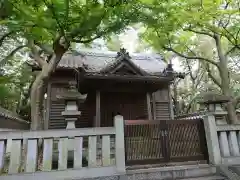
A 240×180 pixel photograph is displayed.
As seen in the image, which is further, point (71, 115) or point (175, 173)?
point (71, 115)

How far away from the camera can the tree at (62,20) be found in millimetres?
5531

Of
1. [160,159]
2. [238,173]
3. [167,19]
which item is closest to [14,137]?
[160,159]

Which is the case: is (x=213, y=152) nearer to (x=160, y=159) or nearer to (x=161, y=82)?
(x=160, y=159)

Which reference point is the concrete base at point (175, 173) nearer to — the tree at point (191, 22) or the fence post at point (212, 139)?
the fence post at point (212, 139)

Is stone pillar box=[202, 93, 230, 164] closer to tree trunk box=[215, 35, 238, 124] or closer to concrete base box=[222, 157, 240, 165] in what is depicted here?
concrete base box=[222, 157, 240, 165]

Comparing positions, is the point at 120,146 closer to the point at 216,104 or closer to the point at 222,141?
the point at 222,141

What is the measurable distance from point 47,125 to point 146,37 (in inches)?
266

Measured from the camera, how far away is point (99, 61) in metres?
12.7

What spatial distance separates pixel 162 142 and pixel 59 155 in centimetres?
289

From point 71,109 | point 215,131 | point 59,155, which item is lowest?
point 59,155

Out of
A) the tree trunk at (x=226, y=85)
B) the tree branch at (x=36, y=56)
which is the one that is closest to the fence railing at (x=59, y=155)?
the tree branch at (x=36, y=56)

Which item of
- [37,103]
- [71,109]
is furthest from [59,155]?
[37,103]

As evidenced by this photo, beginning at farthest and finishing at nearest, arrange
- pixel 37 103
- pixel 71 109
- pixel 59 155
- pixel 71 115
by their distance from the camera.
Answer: pixel 37 103 → pixel 71 109 → pixel 71 115 → pixel 59 155

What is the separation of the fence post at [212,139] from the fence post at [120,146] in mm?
2691
